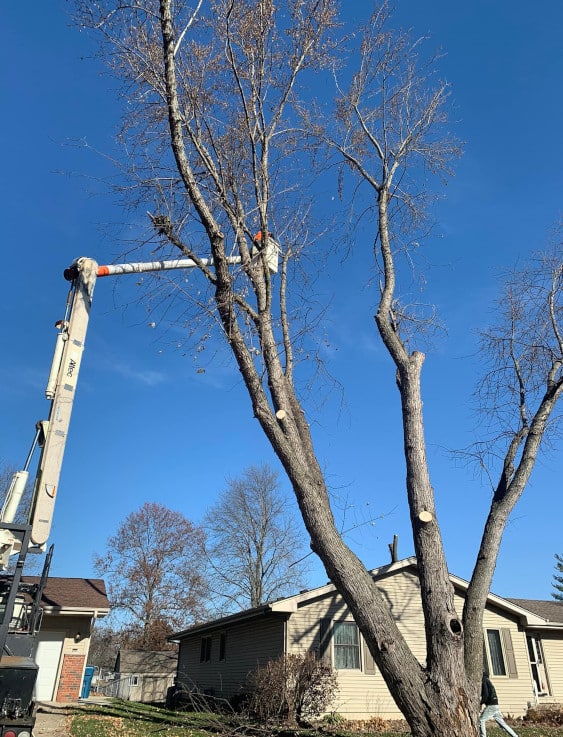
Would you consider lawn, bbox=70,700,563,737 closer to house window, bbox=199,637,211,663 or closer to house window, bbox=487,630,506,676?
house window, bbox=487,630,506,676

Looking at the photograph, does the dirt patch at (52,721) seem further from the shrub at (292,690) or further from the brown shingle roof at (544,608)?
the brown shingle roof at (544,608)

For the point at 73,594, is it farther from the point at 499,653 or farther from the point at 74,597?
the point at 499,653

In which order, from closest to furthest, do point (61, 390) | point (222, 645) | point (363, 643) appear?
point (61, 390) → point (363, 643) → point (222, 645)

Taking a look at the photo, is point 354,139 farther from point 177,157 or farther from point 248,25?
point 177,157

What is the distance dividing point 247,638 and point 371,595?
11.7m

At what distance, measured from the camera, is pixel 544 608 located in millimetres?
18844

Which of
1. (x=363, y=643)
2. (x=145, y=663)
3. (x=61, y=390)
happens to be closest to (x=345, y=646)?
(x=363, y=643)

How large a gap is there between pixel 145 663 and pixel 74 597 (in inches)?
607

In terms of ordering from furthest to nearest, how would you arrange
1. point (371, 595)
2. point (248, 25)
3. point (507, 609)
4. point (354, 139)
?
point (507, 609)
point (354, 139)
point (248, 25)
point (371, 595)

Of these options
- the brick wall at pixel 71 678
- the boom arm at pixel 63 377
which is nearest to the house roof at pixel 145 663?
the brick wall at pixel 71 678

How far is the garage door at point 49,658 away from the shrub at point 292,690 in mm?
5447

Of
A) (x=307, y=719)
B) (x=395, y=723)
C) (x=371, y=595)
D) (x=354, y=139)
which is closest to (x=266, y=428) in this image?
(x=371, y=595)

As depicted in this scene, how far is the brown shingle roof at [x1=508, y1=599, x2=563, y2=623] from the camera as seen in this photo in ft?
56.4

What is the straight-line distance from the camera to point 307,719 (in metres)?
12.2
